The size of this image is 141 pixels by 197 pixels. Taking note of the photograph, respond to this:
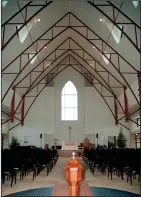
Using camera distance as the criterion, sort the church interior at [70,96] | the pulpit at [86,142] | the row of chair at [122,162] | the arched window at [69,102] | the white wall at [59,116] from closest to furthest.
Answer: the row of chair at [122,162] < the church interior at [70,96] < the pulpit at [86,142] < the white wall at [59,116] < the arched window at [69,102]

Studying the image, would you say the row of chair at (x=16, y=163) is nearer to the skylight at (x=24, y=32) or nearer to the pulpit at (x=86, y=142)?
the skylight at (x=24, y=32)

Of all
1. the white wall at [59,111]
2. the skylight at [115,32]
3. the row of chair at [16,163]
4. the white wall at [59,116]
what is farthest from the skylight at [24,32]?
the white wall at [59,111]

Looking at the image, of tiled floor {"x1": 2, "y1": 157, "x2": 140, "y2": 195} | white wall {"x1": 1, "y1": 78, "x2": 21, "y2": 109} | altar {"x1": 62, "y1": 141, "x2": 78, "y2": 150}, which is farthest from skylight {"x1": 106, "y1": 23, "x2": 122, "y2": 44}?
altar {"x1": 62, "y1": 141, "x2": 78, "y2": 150}

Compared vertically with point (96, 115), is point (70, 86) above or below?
above

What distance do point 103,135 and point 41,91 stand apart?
774 cm

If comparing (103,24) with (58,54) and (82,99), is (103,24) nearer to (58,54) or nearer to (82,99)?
(58,54)

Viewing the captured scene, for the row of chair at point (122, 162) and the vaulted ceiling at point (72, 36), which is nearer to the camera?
the row of chair at point (122, 162)

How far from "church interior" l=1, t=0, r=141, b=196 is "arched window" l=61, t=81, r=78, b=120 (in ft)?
0.35

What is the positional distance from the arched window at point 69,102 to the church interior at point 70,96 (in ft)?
0.35

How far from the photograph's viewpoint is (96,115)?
25.3 m

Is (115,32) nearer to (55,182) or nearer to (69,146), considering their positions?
(55,182)

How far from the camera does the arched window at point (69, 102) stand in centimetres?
2588

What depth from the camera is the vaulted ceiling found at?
1170cm

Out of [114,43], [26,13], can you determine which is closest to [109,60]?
[114,43]
